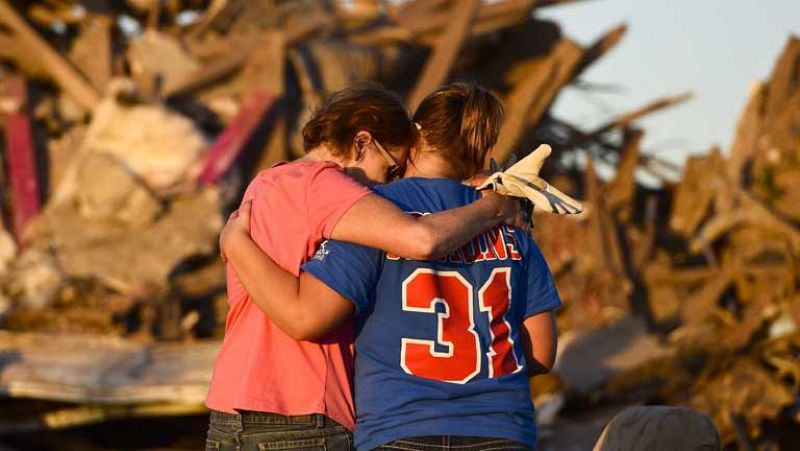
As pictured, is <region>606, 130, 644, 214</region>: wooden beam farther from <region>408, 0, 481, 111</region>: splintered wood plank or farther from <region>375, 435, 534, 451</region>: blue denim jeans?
<region>375, 435, 534, 451</region>: blue denim jeans

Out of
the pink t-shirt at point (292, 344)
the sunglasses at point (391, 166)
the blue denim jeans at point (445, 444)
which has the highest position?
the sunglasses at point (391, 166)

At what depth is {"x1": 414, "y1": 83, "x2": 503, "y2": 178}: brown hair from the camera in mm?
3363

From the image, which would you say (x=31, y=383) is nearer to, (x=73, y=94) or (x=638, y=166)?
(x=73, y=94)

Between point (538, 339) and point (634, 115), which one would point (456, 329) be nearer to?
point (538, 339)

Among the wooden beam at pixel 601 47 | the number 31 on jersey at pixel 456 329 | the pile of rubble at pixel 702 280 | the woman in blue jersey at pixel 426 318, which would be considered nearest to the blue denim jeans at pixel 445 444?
the woman in blue jersey at pixel 426 318

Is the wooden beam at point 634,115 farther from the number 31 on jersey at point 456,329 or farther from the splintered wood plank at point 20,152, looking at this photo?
the number 31 on jersey at point 456,329

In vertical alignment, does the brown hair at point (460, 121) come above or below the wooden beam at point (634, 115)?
above

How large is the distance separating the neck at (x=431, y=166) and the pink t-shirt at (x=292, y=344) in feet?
0.69

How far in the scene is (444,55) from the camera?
38.6 ft

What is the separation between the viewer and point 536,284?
3.42 meters

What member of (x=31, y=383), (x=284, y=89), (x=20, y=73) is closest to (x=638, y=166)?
(x=284, y=89)

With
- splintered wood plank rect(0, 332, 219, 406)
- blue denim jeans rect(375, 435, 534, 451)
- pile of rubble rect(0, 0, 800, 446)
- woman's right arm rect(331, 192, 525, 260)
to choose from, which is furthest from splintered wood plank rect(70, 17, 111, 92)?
blue denim jeans rect(375, 435, 534, 451)

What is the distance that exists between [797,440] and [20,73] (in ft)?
22.5

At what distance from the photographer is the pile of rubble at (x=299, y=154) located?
31.5ft
